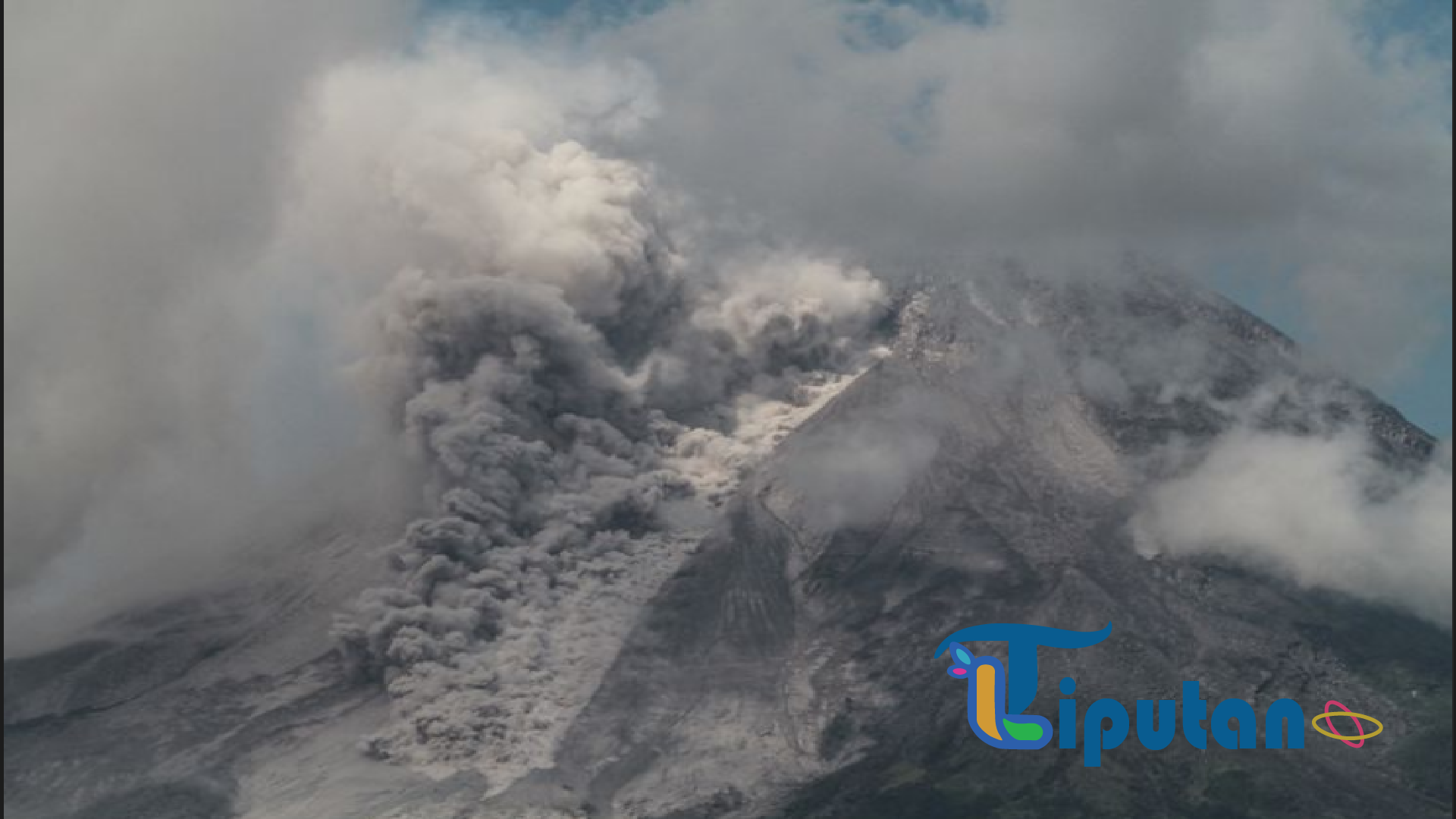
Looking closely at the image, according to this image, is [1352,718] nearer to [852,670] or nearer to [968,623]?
[968,623]

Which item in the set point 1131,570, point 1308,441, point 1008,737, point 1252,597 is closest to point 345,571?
point 1008,737

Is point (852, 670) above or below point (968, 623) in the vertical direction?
below

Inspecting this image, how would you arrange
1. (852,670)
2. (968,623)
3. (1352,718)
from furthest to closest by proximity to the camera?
(968,623)
(852,670)
(1352,718)

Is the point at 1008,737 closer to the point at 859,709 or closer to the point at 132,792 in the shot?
the point at 859,709

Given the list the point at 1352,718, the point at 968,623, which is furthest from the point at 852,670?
the point at 1352,718

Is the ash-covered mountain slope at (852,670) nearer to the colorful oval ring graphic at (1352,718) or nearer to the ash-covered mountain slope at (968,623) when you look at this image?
the ash-covered mountain slope at (968,623)

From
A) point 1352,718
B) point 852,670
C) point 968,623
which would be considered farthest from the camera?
point 968,623

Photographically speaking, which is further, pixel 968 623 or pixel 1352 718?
pixel 968 623
